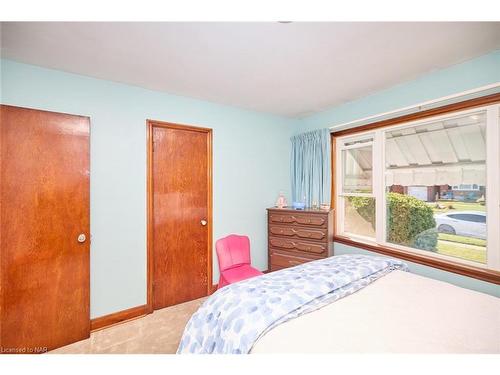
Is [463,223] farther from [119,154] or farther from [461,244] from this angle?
[119,154]

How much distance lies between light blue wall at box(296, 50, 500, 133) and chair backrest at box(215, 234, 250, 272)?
2.10 m

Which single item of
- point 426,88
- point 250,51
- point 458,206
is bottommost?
point 458,206

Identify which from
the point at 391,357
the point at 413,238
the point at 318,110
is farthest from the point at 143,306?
the point at 318,110

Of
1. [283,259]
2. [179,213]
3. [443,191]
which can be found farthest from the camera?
[283,259]

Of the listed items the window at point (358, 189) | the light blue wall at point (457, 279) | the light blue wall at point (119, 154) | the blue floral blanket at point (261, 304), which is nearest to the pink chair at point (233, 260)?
the light blue wall at point (119, 154)

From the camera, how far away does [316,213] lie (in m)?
2.89

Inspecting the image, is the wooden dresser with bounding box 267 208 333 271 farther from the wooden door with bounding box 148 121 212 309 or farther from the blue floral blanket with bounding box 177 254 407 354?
the blue floral blanket with bounding box 177 254 407 354

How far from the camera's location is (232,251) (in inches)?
103

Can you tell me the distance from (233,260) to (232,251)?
0.10 metres

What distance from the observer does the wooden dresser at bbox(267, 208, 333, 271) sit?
2865 mm

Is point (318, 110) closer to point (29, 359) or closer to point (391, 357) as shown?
point (391, 357)

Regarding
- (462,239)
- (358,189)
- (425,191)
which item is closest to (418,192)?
(425,191)

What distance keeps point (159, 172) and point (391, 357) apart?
2.52 m

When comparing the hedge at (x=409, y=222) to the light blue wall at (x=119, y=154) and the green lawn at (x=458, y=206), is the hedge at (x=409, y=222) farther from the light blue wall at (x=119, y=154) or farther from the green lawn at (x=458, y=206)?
the light blue wall at (x=119, y=154)
